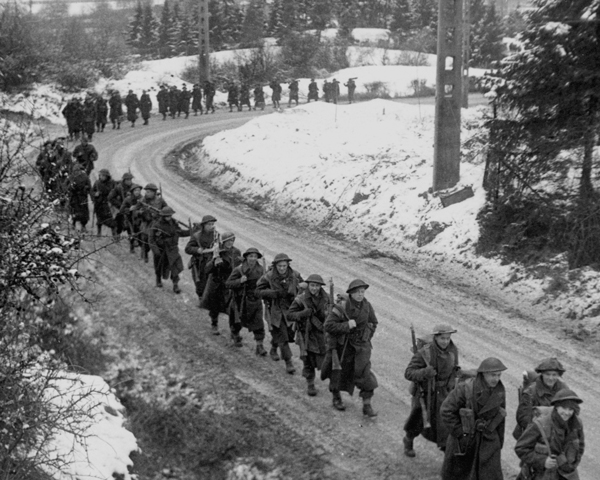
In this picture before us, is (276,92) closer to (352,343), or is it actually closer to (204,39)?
(204,39)

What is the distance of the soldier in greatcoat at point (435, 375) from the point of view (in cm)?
773

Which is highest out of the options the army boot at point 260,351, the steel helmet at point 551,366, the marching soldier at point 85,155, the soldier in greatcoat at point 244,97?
the steel helmet at point 551,366

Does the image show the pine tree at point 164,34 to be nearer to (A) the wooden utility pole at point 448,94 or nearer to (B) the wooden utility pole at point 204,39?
(B) the wooden utility pole at point 204,39

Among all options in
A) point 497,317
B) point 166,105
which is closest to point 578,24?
point 497,317

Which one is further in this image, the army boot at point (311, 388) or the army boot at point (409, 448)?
the army boot at point (311, 388)

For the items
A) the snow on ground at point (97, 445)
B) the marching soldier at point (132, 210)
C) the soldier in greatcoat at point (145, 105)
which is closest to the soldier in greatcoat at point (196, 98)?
the soldier in greatcoat at point (145, 105)

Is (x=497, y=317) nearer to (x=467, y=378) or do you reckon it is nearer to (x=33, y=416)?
(x=467, y=378)

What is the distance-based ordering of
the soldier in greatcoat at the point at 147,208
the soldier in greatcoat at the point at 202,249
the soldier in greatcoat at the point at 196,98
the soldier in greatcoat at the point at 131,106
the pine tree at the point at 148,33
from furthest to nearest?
the pine tree at the point at 148,33
the soldier in greatcoat at the point at 196,98
the soldier in greatcoat at the point at 131,106
the soldier in greatcoat at the point at 147,208
the soldier in greatcoat at the point at 202,249

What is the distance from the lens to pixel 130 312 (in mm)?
12711

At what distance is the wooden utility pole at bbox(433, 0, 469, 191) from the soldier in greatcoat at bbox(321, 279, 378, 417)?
8530 millimetres

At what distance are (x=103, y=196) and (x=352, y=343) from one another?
9527mm

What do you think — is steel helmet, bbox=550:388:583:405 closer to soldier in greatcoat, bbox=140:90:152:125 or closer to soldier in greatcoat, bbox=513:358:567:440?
soldier in greatcoat, bbox=513:358:567:440

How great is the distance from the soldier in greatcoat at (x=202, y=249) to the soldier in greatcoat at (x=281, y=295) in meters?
2.21

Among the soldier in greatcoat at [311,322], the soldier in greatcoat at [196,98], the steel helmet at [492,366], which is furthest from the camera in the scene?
the soldier in greatcoat at [196,98]
